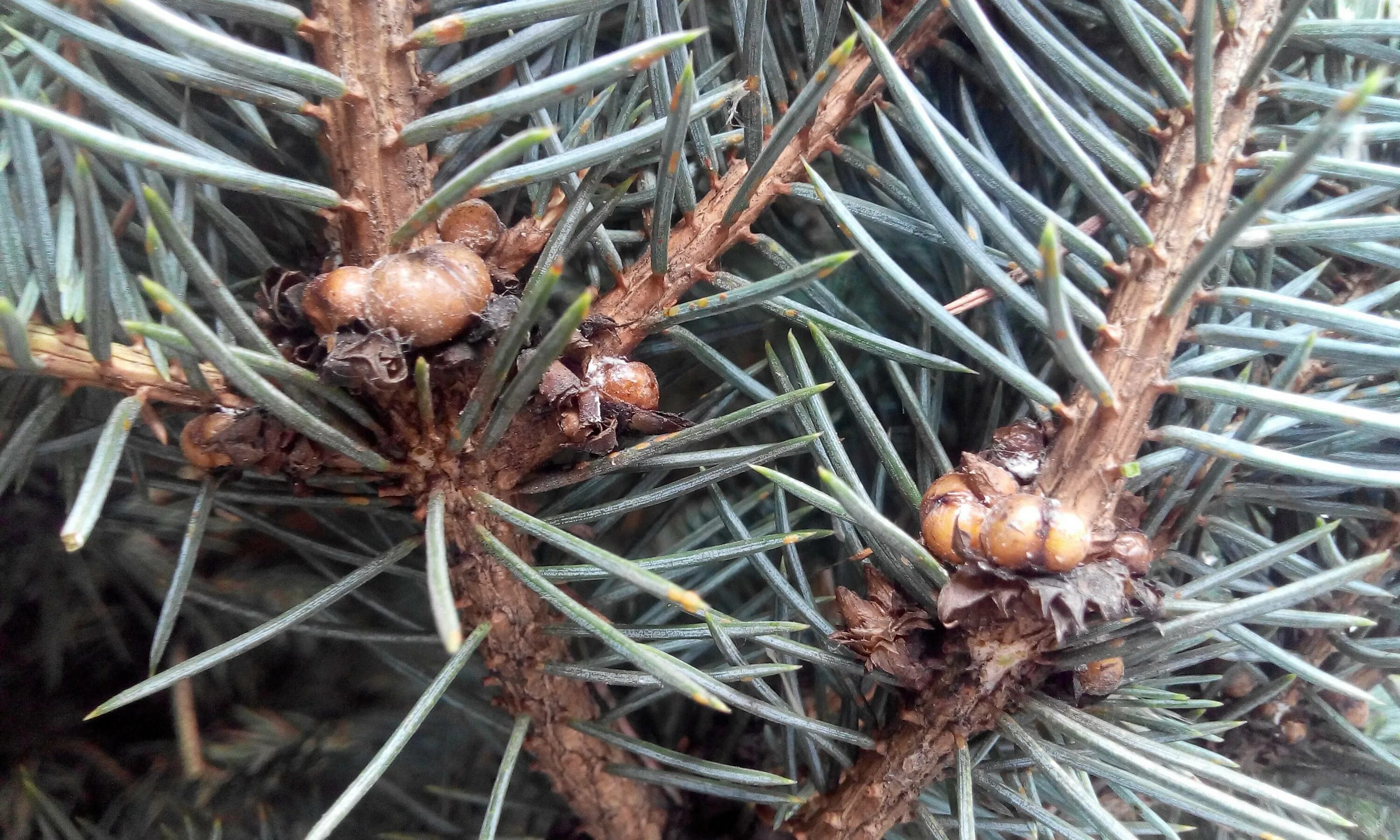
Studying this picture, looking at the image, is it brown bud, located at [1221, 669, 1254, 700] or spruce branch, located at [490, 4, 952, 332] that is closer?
spruce branch, located at [490, 4, 952, 332]

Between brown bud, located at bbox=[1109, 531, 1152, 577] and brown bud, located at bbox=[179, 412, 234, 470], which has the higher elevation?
brown bud, located at bbox=[1109, 531, 1152, 577]

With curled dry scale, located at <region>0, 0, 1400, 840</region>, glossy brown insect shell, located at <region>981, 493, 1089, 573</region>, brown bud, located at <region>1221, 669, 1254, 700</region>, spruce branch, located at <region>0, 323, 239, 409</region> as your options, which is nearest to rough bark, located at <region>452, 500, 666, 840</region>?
curled dry scale, located at <region>0, 0, 1400, 840</region>

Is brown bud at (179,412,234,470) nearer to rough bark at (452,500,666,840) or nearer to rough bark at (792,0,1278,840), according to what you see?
rough bark at (452,500,666,840)

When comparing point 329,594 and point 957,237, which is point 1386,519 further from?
point 329,594

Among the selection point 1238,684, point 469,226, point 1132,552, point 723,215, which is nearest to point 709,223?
point 723,215

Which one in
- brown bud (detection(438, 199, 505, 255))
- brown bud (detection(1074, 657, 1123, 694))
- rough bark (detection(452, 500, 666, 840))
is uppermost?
brown bud (detection(438, 199, 505, 255))
